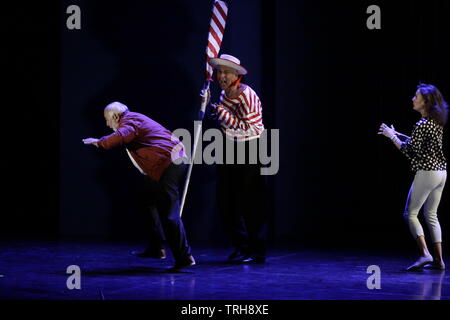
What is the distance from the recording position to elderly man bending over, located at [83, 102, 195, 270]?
4.90 meters

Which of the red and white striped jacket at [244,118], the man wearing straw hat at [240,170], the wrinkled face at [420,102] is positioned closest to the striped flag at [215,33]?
the man wearing straw hat at [240,170]

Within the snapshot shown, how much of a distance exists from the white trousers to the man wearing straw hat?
1.17 meters

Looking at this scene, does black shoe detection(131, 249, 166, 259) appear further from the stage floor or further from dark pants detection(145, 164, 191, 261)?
dark pants detection(145, 164, 191, 261)

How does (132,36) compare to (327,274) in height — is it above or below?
above

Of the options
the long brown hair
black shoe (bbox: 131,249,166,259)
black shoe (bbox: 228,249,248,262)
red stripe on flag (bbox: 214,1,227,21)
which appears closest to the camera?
the long brown hair

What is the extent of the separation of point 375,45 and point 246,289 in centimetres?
359

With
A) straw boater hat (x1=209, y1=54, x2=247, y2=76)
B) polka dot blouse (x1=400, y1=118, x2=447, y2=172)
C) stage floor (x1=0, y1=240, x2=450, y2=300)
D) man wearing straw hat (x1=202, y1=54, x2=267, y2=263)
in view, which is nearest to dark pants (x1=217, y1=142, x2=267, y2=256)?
man wearing straw hat (x1=202, y1=54, x2=267, y2=263)

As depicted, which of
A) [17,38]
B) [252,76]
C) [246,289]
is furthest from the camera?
[17,38]

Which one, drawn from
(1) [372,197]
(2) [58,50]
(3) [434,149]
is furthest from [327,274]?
(2) [58,50]

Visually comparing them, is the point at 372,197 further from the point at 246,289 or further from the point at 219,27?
the point at 246,289

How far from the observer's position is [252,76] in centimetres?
703

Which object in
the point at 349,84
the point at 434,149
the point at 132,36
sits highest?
the point at 132,36

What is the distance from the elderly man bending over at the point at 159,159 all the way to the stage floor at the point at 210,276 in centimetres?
26
